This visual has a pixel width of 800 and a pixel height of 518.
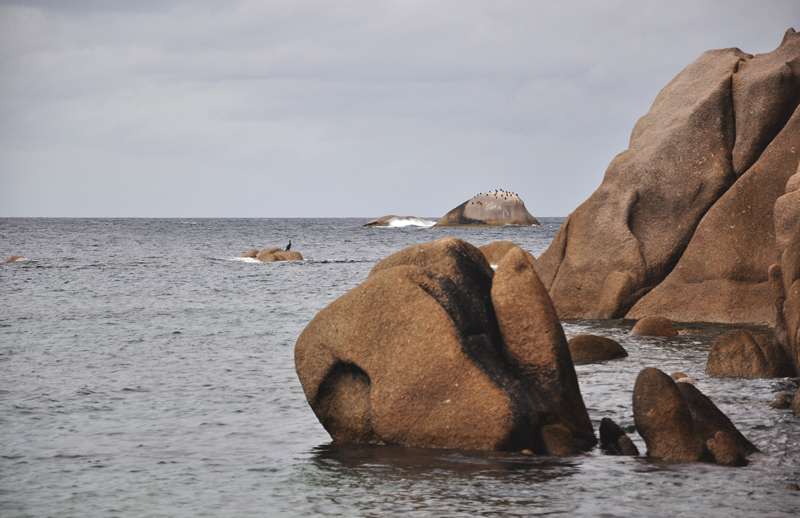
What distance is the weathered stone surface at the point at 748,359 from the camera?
43.4 feet

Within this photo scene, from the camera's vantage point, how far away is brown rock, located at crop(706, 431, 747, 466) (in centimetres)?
859

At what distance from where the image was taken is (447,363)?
31.4ft

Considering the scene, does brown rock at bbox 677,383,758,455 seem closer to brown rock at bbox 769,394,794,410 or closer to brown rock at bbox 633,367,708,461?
brown rock at bbox 633,367,708,461

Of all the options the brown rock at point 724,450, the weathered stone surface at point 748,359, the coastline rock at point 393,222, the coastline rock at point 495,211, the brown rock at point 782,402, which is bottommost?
the brown rock at point 724,450

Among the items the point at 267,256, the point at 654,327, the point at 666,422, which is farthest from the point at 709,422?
the point at 267,256

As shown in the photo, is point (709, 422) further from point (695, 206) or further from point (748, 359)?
point (695, 206)

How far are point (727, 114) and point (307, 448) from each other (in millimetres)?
17289

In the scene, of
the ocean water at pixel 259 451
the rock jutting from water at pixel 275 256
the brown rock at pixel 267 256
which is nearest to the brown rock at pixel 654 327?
the ocean water at pixel 259 451

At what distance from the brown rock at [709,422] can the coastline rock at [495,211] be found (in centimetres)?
11367

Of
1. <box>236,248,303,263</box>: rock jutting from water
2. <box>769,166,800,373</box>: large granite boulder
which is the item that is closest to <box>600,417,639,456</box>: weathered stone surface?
<box>769,166,800,373</box>: large granite boulder

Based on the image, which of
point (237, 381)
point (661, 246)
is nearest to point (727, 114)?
point (661, 246)

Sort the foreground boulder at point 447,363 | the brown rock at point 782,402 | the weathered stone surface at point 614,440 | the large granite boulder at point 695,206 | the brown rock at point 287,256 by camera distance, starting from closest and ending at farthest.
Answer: the weathered stone surface at point 614,440 → the foreground boulder at point 447,363 → the brown rock at point 782,402 → the large granite boulder at point 695,206 → the brown rock at point 287,256

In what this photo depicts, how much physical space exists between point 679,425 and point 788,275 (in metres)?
5.33

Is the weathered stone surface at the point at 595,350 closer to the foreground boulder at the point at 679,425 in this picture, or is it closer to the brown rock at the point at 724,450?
the foreground boulder at the point at 679,425
